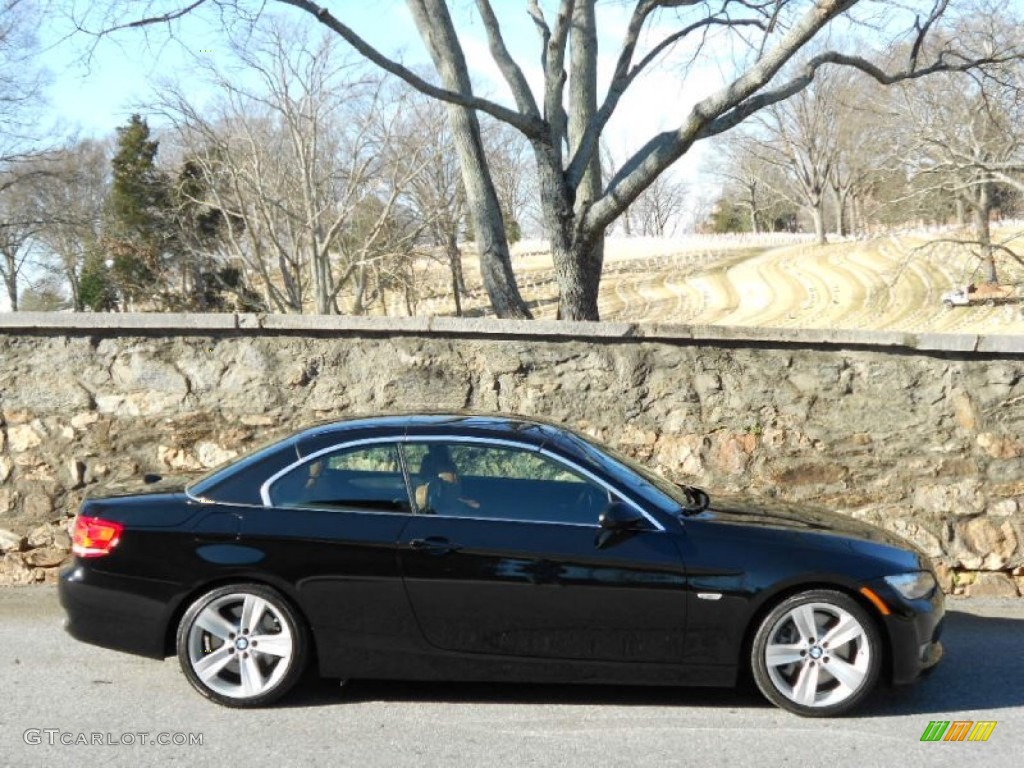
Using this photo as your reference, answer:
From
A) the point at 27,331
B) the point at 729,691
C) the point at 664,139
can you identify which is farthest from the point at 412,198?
the point at 729,691

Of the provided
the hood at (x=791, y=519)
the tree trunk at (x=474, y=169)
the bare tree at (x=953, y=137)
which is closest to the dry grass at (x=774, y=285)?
the bare tree at (x=953, y=137)

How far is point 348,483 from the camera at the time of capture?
17.2 feet

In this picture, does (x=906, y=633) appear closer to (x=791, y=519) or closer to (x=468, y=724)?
(x=791, y=519)

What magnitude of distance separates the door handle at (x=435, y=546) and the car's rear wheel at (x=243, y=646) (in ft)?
2.14

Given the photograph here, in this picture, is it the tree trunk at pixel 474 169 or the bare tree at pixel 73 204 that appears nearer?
the tree trunk at pixel 474 169

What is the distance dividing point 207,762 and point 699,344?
486cm

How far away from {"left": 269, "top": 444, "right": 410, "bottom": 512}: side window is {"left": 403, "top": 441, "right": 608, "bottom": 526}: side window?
0.10 meters

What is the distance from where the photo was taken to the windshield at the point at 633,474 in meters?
5.27

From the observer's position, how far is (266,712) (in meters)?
4.95

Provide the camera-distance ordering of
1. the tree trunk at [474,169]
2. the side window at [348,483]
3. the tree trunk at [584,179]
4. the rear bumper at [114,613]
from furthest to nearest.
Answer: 1. the tree trunk at [474,169]
2. the tree trunk at [584,179]
3. the side window at [348,483]
4. the rear bumper at [114,613]

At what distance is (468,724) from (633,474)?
1503 millimetres

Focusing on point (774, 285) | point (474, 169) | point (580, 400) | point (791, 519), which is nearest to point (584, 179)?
point (474, 169)

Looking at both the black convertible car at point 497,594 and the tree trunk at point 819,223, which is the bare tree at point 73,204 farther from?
the tree trunk at point 819,223

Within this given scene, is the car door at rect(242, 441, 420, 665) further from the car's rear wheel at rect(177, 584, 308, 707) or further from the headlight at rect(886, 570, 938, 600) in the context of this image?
the headlight at rect(886, 570, 938, 600)
